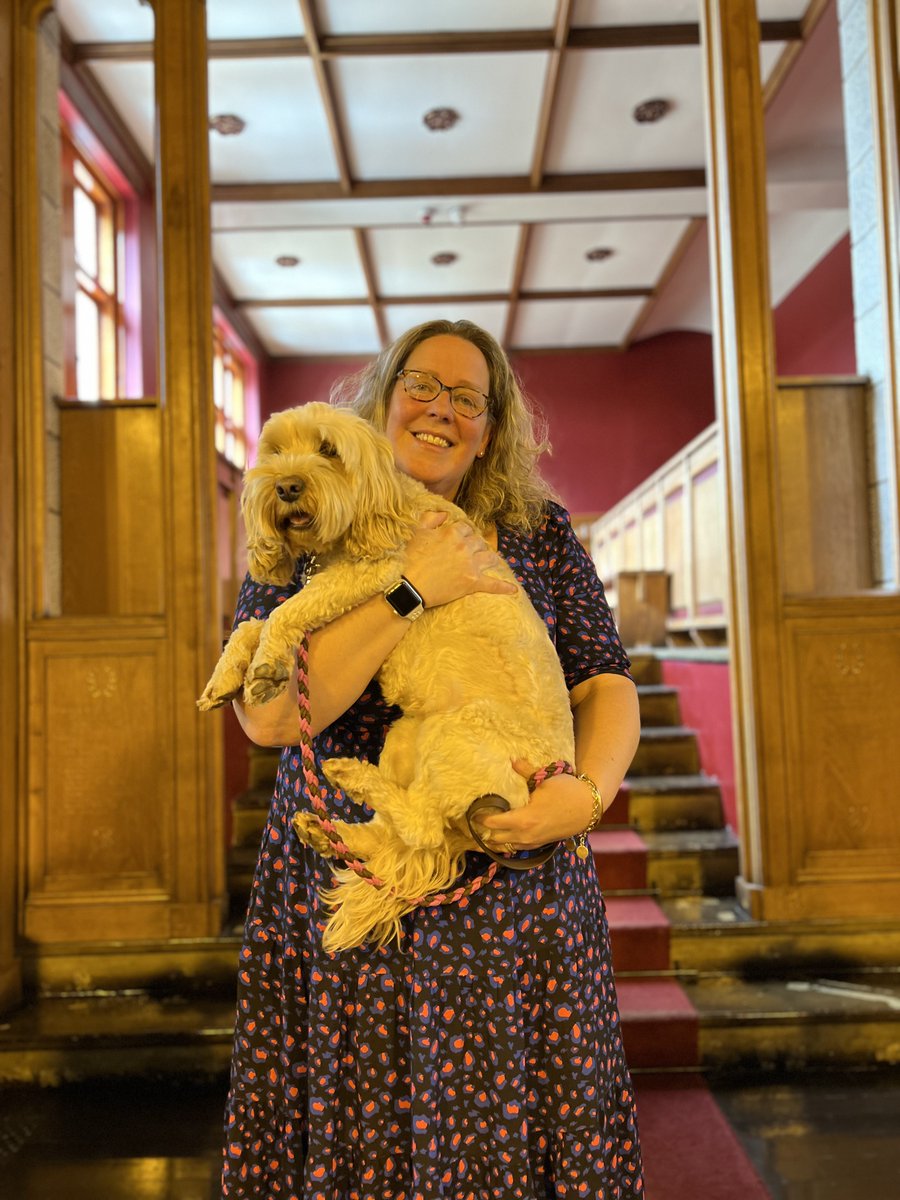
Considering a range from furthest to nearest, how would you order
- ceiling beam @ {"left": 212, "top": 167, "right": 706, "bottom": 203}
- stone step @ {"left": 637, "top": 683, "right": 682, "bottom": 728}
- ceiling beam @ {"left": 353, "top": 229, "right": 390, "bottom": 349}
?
ceiling beam @ {"left": 353, "top": 229, "right": 390, "bottom": 349} < ceiling beam @ {"left": 212, "top": 167, "right": 706, "bottom": 203} < stone step @ {"left": 637, "top": 683, "right": 682, "bottom": 728}

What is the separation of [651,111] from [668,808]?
14.5ft

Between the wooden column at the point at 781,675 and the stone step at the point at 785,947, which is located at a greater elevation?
the wooden column at the point at 781,675

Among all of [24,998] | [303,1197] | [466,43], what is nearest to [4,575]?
[24,998]

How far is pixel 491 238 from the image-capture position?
25.6 ft

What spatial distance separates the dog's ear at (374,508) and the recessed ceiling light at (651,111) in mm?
5486

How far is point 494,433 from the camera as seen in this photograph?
155cm

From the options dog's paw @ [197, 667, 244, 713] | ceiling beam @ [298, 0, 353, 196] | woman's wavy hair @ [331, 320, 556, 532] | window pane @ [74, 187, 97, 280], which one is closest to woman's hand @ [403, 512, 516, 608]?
woman's wavy hair @ [331, 320, 556, 532]

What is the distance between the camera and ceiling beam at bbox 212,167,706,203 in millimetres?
6750

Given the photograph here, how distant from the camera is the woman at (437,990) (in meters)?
1.19

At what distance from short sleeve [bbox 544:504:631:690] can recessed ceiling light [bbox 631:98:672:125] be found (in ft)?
17.3

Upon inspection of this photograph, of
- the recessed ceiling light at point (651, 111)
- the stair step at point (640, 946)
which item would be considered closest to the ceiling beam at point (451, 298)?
the recessed ceiling light at point (651, 111)

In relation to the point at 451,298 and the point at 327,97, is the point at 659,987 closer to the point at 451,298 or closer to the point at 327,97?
the point at 327,97

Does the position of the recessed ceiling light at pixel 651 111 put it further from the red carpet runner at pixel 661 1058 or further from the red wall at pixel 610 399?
the red wall at pixel 610 399

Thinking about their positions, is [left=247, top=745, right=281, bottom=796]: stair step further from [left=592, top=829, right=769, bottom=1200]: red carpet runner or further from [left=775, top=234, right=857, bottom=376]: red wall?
[left=775, top=234, right=857, bottom=376]: red wall
